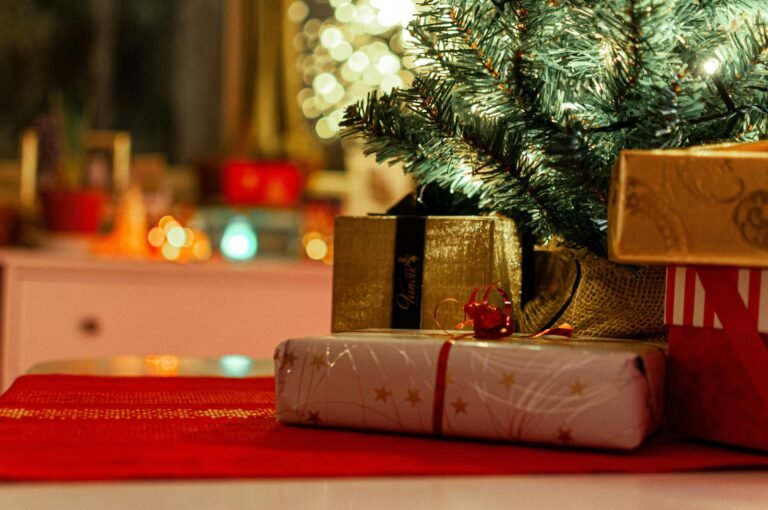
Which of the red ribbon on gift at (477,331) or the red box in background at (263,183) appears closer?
the red ribbon on gift at (477,331)

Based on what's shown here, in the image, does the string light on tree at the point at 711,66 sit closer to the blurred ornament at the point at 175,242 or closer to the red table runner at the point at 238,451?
the red table runner at the point at 238,451

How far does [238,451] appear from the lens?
0.48 meters

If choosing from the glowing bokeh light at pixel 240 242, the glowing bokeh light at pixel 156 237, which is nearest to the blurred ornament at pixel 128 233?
the glowing bokeh light at pixel 156 237

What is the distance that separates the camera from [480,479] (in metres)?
0.44

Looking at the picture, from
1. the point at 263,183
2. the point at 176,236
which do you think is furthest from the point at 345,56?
the point at 176,236

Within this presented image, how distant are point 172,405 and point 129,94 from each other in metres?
1.94

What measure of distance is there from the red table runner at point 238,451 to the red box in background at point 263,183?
1790 mm

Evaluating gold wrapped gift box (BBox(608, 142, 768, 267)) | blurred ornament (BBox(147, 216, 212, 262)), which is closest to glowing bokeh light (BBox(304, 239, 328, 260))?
blurred ornament (BBox(147, 216, 212, 262))

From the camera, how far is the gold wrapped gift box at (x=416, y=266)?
0.64 meters

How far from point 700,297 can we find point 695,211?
67 millimetres

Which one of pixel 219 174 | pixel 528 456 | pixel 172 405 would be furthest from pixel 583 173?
pixel 219 174

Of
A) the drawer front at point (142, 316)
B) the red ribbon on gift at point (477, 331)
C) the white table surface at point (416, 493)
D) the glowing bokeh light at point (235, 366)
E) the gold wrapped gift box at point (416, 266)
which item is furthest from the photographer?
the drawer front at point (142, 316)

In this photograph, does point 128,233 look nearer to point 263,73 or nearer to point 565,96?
point 263,73

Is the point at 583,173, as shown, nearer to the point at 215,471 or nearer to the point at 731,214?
the point at 731,214
